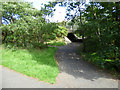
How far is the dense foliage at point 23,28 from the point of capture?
779 centimetres

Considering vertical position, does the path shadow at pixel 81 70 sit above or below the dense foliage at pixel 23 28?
below

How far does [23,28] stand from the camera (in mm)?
7531

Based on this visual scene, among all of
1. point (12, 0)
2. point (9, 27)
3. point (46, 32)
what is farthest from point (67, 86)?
point (12, 0)

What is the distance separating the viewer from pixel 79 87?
3582 mm

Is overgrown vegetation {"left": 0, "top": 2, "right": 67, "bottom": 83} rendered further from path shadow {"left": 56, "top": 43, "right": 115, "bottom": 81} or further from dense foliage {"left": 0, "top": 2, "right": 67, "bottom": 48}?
path shadow {"left": 56, "top": 43, "right": 115, "bottom": 81}

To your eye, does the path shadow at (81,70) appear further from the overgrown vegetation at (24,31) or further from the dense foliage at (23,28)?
the dense foliage at (23,28)

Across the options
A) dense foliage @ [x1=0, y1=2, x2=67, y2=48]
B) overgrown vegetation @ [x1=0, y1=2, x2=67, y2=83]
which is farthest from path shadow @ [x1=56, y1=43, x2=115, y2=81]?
dense foliage @ [x1=0, y1=2, x2=67, y2=48]

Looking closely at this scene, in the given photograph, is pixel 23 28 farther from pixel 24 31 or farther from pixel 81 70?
pixel 81 70

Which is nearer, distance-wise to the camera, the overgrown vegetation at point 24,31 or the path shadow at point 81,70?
the path shadow at point 81,70

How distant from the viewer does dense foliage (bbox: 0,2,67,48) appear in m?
7.79

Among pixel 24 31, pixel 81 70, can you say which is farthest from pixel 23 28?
pixel 81 70

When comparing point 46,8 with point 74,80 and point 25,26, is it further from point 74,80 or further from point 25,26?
point 74,80

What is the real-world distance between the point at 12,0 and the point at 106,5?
919 cm

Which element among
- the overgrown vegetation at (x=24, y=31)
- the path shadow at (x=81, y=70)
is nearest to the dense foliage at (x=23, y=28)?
the overgrown vegetation at (x=24, y=31)
